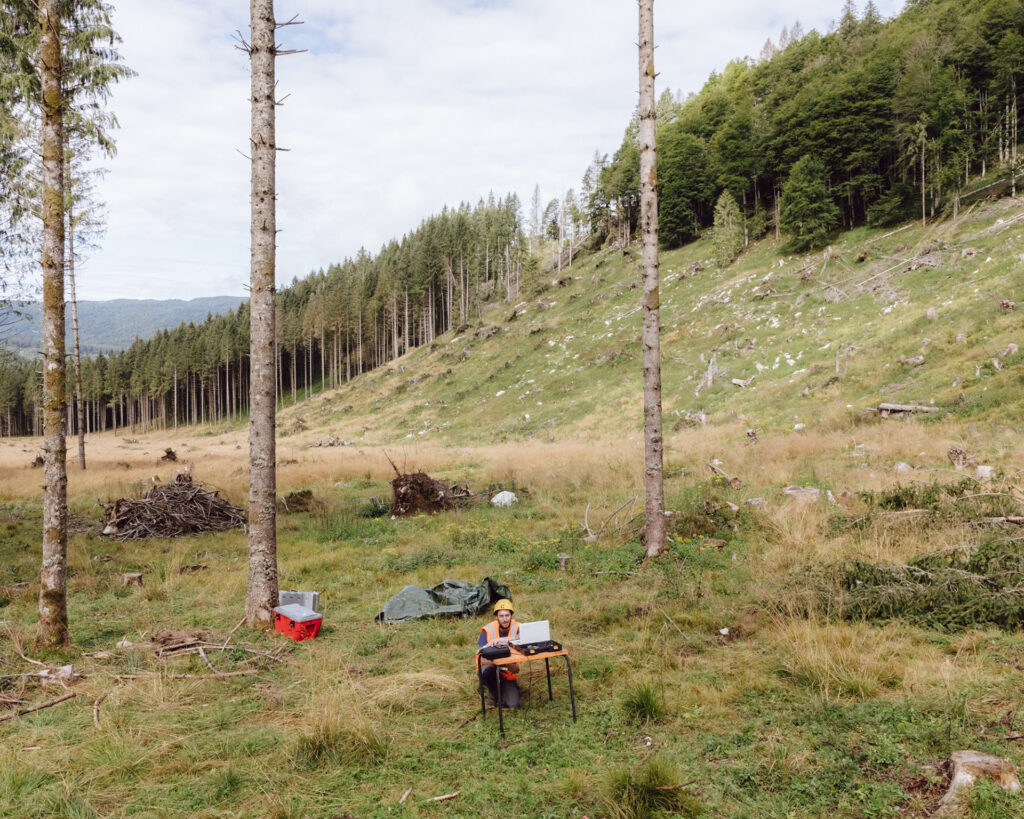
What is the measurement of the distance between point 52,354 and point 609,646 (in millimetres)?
7229

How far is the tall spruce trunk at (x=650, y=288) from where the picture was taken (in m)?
8.95

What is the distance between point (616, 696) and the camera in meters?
4.92

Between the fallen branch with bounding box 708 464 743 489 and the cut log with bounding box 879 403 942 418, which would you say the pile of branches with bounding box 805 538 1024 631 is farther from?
the cut log with bounding box 879 403 942 418

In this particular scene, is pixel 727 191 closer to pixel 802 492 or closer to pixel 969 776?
pixel 802 492

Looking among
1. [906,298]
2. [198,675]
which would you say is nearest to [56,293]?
[198,675]

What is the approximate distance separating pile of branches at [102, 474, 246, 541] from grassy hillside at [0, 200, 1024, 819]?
0.67 m

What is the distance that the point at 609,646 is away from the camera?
20.1ft

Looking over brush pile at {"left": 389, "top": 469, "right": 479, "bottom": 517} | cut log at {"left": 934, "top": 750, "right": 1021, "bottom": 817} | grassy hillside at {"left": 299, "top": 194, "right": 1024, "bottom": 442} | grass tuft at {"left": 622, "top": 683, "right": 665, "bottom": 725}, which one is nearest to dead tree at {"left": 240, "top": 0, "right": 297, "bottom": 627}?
grass tuft at {"left": 622, "top": 683, "right": 665, "bottom": 725}

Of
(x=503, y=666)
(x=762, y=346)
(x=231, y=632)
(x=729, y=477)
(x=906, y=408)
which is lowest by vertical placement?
(x=231, y=632)

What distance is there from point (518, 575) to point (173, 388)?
85.4m

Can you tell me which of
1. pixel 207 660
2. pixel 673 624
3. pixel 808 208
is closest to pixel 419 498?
pixel 207 660

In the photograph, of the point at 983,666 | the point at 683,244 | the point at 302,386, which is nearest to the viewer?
the point at 983,666

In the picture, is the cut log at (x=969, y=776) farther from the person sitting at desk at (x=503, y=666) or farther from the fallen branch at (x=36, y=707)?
the fallen branch at (x=36, y=707)

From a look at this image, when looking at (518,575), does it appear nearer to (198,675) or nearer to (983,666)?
(198,675)
